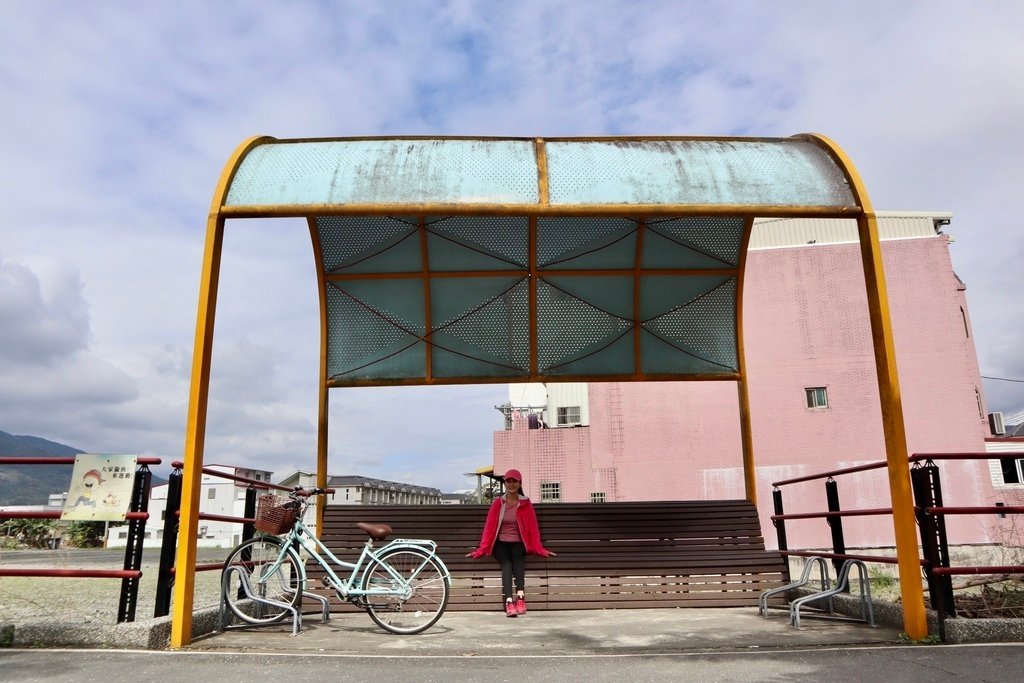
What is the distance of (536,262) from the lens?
968cm

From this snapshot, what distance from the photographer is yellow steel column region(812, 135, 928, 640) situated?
525cm

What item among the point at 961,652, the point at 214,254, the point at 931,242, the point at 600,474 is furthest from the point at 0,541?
the point at 931,242

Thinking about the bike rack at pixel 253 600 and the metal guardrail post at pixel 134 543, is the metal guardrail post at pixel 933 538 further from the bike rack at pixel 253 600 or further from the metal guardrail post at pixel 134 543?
the metal guardrail post at pixel 134 543

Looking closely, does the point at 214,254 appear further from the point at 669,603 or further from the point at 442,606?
the point at 669,603

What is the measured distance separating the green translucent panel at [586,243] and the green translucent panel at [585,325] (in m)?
0.30

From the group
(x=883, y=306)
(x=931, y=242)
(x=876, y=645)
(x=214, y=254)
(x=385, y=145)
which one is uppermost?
(x=931, y=242)

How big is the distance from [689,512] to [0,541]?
6714 millimetres

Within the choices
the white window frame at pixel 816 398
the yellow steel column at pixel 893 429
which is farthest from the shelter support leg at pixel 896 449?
the white window frame at pixel 816 398

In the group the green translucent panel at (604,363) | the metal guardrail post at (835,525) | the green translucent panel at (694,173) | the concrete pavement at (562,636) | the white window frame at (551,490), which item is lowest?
the concrete pavement at (562,636)

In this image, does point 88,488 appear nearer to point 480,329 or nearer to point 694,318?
point 480,329

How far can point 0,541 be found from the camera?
5672mm

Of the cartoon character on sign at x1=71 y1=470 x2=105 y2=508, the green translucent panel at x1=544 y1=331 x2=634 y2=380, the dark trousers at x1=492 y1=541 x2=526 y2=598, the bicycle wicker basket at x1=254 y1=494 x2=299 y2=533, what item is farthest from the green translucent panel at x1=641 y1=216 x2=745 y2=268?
the cartoon character on sign at x1=71 y1=470 x2=105 y2=508

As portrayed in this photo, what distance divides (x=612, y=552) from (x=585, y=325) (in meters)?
3.30

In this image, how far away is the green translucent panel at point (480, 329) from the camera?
9.95 m
